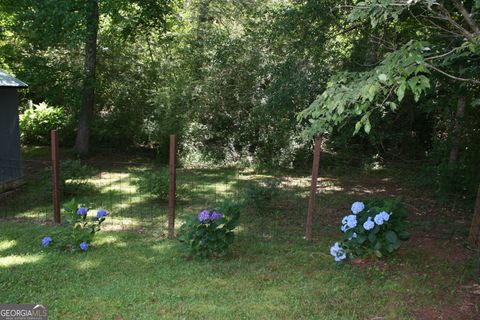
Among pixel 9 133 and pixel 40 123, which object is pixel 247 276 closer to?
pixel 9 133

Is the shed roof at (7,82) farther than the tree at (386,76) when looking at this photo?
Yes

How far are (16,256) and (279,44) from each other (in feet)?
22.3

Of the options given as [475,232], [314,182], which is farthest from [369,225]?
[475,232]

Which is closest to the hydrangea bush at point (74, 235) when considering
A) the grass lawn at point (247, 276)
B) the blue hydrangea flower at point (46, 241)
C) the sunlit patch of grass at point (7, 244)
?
the blue hydrangea flower at point (46, 241)

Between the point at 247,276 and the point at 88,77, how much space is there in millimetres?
8915

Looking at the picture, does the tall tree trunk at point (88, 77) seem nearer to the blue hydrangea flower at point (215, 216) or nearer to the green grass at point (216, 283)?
the green grass at point (216, 283)

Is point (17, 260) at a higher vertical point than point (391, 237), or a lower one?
lower

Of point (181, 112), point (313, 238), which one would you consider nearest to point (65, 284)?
point (313, 238)

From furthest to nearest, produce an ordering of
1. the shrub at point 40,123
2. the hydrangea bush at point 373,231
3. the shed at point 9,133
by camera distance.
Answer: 1. the shrub at point 40,123
2. the shed at point 9,133
3. the hydrangea bush at point 373,231

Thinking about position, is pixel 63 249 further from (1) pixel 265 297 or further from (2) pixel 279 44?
(2) pixel 279 44

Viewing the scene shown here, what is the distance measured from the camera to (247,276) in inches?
189

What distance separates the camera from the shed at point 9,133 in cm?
895

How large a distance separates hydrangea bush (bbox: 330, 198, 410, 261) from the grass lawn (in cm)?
19

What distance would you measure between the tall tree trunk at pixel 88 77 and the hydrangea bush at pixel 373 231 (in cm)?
797
